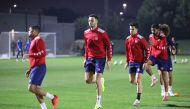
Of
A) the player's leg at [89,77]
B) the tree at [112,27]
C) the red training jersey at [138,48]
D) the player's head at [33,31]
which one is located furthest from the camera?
the tree at [112,27]

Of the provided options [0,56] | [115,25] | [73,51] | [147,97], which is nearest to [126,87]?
[147,97]

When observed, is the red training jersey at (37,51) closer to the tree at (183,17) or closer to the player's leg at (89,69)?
the player's leg at (89,69)

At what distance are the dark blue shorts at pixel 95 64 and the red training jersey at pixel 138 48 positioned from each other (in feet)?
3.65

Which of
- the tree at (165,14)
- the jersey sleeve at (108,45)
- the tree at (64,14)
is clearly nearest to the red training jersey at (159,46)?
the jersey sleeve at (108,45)

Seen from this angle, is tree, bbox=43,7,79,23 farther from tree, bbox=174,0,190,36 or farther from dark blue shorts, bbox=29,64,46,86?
dark blue shorts, bbox=29,64,46,86

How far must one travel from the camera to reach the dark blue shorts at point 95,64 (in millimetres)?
13594

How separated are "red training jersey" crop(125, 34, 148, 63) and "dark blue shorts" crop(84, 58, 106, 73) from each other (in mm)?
1114

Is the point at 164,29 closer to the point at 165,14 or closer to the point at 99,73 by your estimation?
the point at 99,73

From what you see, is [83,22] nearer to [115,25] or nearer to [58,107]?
[115,25]

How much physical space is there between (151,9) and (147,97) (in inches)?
2579

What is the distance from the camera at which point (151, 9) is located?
80.8 m

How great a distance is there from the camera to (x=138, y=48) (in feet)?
47.3

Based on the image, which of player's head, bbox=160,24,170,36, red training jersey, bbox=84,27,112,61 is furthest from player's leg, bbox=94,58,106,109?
player's head, bbox=160,24,170,36

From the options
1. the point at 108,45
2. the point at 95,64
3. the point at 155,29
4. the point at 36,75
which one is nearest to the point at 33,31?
the point at 36,75
